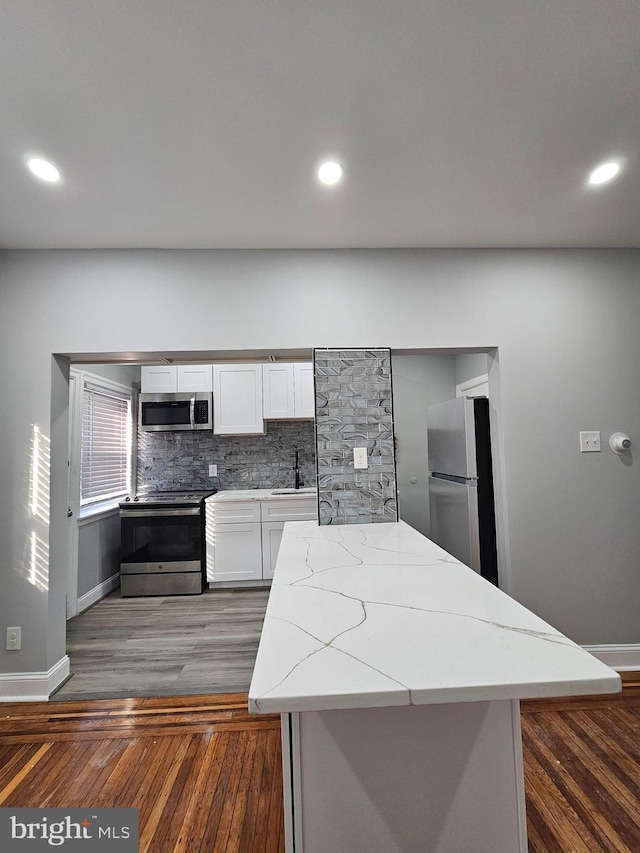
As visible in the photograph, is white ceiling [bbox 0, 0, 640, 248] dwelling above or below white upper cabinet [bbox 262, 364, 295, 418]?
above

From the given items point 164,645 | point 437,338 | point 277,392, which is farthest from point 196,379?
Result: point 437,338

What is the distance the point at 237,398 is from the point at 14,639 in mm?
2502

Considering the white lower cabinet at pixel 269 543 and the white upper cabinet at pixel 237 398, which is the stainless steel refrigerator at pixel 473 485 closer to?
the white lower cabinet at pixel 269 543

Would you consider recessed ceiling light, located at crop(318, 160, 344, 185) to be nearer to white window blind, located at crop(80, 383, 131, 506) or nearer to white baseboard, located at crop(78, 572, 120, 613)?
white window blind, located at crop(80, 383, 131, 506)

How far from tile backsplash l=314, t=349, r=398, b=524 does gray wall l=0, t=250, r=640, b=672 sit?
159 millimetres

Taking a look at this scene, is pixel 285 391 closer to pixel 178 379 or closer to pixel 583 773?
pixel 178 379

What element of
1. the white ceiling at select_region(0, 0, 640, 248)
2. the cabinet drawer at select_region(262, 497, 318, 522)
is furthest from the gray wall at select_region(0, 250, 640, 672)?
the cabinet drawer at select_region(262, 497, 318, 522)

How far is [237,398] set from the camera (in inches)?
166

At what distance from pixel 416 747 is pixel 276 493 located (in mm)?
3266

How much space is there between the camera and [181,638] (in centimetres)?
294

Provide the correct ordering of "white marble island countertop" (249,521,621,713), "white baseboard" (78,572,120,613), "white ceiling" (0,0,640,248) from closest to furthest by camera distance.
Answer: "white marble island countertop" (249,521,621,713)
"white ceiling" (0,0,640,248)
"white baseboard" (78,572,120,613)

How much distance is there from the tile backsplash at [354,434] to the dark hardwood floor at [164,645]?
3.68ft

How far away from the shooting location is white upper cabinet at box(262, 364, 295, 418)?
4.21 meters

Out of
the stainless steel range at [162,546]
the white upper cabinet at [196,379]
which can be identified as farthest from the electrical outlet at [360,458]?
the white upper cabinet at [196,379]
